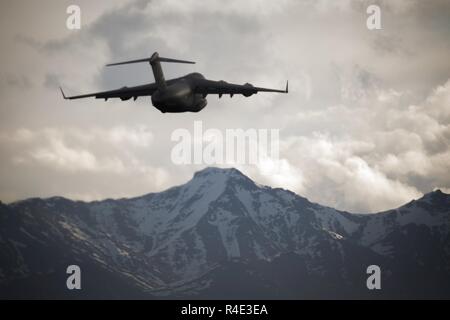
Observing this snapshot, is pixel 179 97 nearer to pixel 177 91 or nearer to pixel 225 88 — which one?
pixel 177 91

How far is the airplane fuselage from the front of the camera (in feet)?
242

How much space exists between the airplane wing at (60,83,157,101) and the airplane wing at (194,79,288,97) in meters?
5.87

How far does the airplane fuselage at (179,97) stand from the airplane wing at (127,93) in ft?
16.0

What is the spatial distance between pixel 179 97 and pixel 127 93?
1556 cm

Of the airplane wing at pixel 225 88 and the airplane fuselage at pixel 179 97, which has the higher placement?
the airplane wing at pixel 225 88

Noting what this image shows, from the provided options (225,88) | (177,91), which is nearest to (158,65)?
(177,91)

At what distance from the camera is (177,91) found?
75062 millimetres

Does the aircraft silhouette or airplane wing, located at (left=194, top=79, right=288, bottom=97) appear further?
airplane wing, located at (left=194, top=79, right=288, bottom=97)

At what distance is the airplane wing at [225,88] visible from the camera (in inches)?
3310
